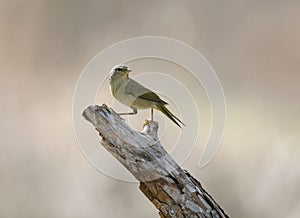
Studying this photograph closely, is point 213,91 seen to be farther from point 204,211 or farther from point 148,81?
point 204,211

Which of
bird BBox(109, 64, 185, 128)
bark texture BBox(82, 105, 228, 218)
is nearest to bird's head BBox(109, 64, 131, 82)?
bird BBox(109, 64, 185, 128)

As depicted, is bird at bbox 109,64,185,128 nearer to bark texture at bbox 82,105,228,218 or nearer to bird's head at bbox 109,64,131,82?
bird's head at bbox 109,64,131,82

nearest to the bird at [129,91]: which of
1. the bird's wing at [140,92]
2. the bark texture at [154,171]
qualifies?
the bird's wing at [140,92]

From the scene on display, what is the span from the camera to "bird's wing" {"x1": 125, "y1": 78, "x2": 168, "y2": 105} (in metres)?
1.80

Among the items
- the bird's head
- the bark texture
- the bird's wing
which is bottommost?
the bark texture

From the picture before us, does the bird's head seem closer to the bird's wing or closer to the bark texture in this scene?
the bird's wing

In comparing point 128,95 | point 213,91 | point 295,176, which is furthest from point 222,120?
point 295,176

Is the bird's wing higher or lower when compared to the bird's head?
lower

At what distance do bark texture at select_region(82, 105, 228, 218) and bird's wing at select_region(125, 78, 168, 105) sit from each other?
211 mm

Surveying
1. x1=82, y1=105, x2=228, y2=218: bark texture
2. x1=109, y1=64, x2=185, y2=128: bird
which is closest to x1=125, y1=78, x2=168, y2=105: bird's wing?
x1=109, y1=64, x2=185, y2=128: bird

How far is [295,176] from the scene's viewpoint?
2988mm

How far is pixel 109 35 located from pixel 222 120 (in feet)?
4.79

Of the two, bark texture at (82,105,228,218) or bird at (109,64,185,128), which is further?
bird at (109,64,185,128)

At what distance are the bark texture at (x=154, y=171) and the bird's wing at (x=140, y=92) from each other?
0.69 feet
